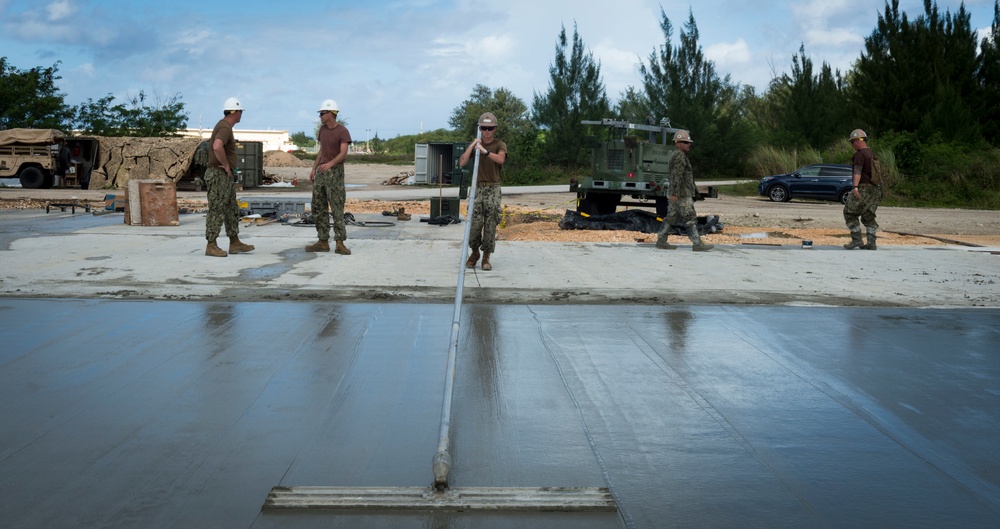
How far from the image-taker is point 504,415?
495 centimetres

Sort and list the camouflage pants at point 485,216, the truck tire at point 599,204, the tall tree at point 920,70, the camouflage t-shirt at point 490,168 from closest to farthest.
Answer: the camouflage t-shirt at point 490,168 < the camouflage pants at point 485,216 < the truck tire at point 599,204 < the tall tree at point 920,70

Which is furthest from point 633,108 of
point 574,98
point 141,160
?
point 141,160

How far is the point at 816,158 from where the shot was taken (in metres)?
39.2

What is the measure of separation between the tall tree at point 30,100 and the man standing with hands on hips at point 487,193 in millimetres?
37183

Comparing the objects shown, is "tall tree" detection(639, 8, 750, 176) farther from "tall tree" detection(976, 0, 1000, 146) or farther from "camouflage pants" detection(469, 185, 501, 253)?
"camouflage pants" detection(469, 185, 501, 253)

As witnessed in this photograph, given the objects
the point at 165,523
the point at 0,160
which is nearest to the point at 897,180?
the point at 0,160

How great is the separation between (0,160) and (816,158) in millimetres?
31240

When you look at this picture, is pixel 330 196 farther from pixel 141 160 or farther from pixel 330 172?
pixel 141 160

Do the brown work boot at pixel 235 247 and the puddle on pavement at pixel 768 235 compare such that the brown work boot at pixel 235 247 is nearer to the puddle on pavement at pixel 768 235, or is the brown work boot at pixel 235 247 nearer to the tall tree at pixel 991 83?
the puddle on pavement at pixel 768 235

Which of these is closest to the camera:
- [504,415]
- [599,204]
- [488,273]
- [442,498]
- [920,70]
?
[442,498]

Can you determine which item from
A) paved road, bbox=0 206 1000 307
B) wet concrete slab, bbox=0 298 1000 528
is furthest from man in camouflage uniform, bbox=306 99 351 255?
wet concrete slab, bbox=0 298 1000 528

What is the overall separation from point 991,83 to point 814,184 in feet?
42.4

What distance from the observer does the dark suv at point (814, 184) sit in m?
32.2

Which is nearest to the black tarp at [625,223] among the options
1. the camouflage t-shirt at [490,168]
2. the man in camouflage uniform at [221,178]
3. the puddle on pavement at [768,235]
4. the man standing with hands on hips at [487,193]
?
the puddle on pavement at [768,235]
